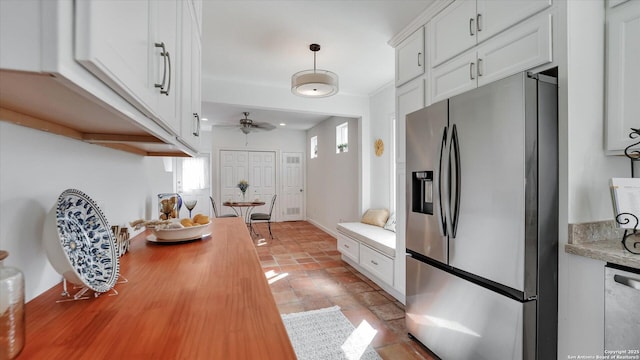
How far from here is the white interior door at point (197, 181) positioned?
7.37m

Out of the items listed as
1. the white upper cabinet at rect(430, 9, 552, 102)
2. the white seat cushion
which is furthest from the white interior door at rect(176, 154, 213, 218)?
the white upper cabinet at rect(430, 9, 552, 102)

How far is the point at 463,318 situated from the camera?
5.53ft

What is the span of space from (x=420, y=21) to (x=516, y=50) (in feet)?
3.42

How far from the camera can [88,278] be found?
2.77 ft

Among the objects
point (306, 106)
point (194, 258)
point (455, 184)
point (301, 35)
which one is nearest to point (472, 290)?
point (455, 184)

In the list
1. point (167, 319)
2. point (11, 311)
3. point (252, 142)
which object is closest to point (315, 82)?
point (167, 319)

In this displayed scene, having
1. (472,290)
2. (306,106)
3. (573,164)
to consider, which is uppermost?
(306,106)

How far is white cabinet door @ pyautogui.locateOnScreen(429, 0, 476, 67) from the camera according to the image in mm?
1937

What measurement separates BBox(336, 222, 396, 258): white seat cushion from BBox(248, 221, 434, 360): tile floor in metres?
0.49

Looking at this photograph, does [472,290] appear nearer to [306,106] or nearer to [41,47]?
[41,47]

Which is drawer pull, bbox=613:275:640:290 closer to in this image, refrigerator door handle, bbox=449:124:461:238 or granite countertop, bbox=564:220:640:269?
granite countertop, bbox=564:220:640:269

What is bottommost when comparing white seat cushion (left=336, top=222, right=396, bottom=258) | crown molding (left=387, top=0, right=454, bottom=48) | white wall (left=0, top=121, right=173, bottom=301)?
white seat cushion (left=336, top=222, right=396, bottom=258)

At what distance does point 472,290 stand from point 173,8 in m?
2.01

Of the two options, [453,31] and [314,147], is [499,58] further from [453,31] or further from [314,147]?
[314,147]
